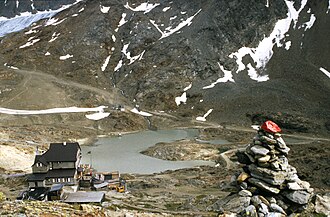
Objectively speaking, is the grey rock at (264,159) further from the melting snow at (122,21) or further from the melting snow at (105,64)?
the melting snow at (122,21)

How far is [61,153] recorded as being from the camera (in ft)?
179

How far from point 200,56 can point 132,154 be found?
242 ft

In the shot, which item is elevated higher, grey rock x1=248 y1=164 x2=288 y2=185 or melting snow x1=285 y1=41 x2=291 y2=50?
melting snow x1=285 y1=41 x2=291 y2=50

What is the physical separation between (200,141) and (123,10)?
11067 cm

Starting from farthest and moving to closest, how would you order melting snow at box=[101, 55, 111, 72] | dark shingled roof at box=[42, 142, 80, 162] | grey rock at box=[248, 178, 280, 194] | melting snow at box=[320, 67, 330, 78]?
1. melting snow at box=[101, 55, 111, 72]
2. melting snow at box=[320, 67, 330, 78]
3. dark shingled roof at box=[42, 142, 80, 162]
4. grey rock at box=[248, 178, 280, 194]

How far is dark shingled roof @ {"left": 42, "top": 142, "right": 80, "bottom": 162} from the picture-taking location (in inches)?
2106

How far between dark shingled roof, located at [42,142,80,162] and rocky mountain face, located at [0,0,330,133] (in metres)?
67.1

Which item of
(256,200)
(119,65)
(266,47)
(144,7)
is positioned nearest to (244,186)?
(256,200)

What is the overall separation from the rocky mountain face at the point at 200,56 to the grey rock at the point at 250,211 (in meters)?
90.4

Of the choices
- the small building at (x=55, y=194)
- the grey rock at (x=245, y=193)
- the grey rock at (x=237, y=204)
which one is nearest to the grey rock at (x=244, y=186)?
the grey rock at (x=245, y=193)

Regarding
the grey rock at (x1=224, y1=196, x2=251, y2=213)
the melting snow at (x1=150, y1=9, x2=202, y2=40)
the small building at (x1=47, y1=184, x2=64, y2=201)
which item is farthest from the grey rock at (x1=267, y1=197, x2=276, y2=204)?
the melting snow at (x1=150, y1=9, x2=202, y2=40)

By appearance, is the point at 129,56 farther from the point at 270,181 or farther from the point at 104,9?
the point at 270,181

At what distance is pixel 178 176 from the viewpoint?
203ft

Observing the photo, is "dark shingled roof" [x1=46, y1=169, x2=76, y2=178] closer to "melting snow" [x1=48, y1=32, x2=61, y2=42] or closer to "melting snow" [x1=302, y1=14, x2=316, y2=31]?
"melting snow" [x1=302, y1=14, x2=316, y2=31]
